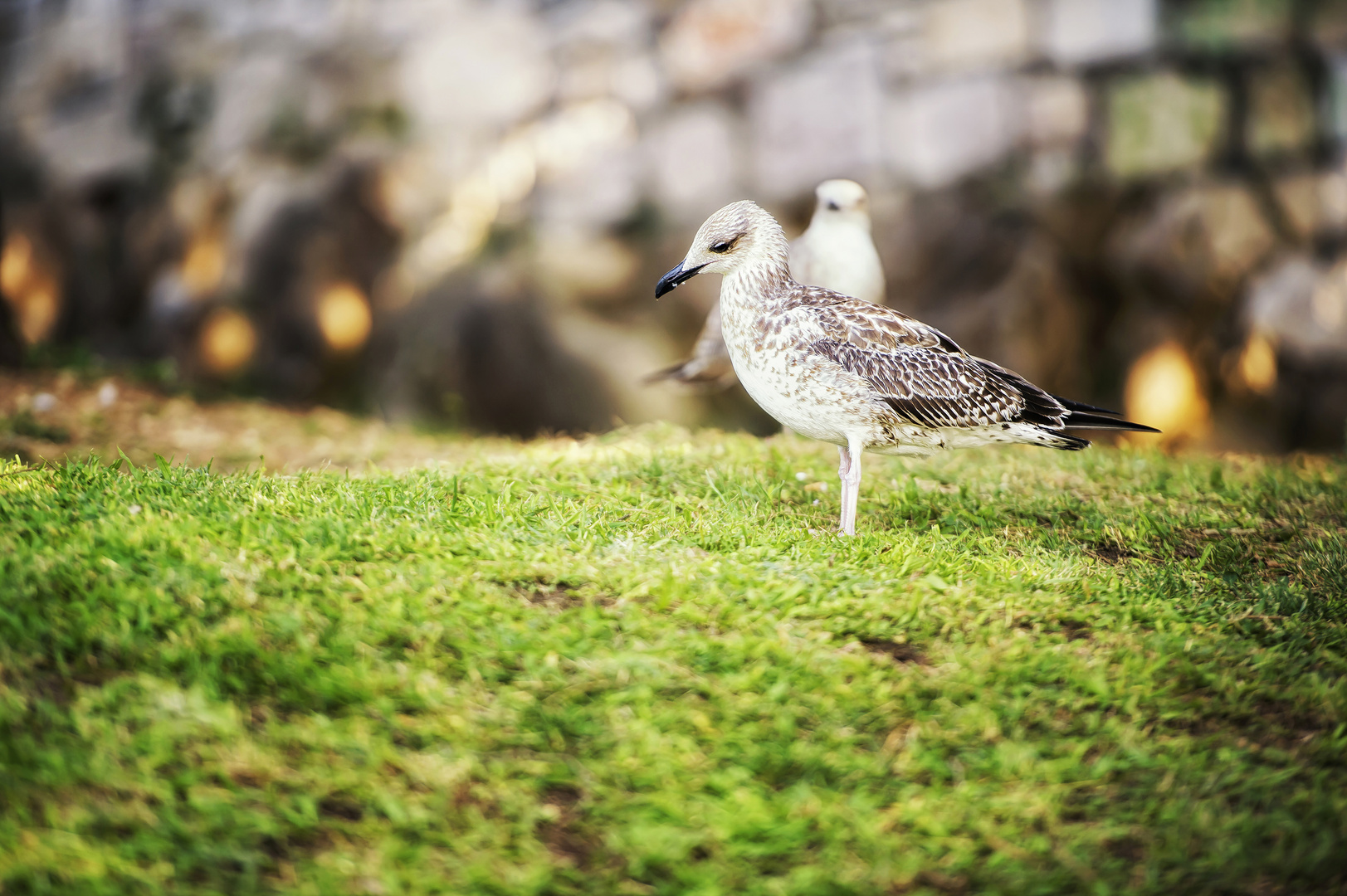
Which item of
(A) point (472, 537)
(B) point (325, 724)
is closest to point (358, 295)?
(A) point (472, 537)

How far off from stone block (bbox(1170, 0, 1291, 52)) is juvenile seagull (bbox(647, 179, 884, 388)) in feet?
8.51

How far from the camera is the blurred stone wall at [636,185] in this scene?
21.4 feet

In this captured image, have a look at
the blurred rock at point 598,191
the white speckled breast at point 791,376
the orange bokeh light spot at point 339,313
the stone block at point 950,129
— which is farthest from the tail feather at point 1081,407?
the orange bokeh light spot at point 339,313

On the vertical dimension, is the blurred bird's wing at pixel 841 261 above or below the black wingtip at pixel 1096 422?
above

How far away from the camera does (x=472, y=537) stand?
3.52m

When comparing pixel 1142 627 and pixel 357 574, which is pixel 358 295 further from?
pixel 1142 627

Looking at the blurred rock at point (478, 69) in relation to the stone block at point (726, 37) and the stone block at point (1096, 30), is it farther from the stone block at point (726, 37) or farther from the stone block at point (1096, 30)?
the stone block at point (1096, 30)

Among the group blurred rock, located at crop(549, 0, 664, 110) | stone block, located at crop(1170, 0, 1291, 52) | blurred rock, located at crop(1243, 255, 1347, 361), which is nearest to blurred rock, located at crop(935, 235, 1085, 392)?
blurred rock, located at crop(1243, 255, 1347, 361)

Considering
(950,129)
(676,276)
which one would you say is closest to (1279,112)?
(950,129)

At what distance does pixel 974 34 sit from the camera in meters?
6.92

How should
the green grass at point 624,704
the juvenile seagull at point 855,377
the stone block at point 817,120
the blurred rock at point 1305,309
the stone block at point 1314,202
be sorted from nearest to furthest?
the green grass at point 624,704 → the juvenile seagull at point 855,377 → the blurred rock at point 1305,309 → the stone block at point 1314,202 → the stone block at point 817,120

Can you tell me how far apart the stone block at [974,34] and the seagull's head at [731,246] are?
3.49m

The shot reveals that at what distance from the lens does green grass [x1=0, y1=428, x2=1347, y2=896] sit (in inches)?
94.5

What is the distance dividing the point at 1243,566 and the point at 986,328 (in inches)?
126
